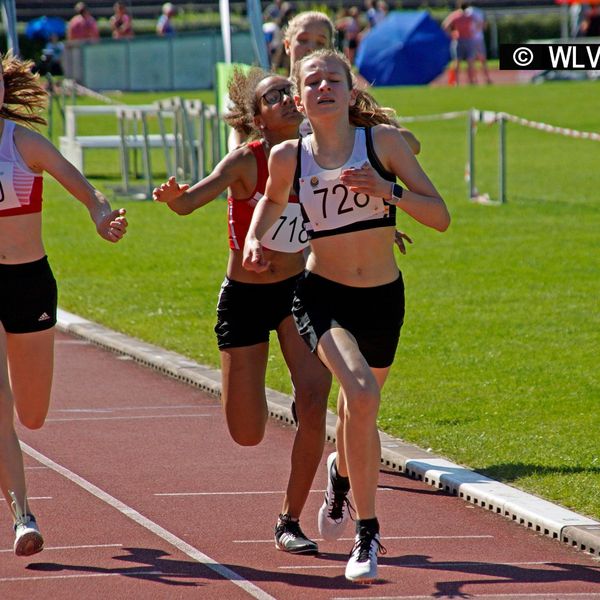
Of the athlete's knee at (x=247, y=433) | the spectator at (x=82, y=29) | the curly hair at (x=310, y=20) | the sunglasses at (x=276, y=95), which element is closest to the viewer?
the sunglasses at (x=276, y=95)

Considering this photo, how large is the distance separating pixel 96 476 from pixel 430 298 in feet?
21.8

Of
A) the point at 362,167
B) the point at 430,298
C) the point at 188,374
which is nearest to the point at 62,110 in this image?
the point at 430,298

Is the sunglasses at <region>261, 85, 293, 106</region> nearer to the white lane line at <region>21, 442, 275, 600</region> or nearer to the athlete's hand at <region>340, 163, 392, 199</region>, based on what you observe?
the athlete's hand at <region>340, 163, 392, 199</region>

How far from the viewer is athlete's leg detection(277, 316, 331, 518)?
21.4ft

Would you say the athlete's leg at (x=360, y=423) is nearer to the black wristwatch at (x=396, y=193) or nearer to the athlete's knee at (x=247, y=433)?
the black wristwatch at (x=396, y=193)

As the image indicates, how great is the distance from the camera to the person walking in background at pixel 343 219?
6074 millimetres

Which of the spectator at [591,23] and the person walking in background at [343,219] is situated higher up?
the person walking in background at [343,219]

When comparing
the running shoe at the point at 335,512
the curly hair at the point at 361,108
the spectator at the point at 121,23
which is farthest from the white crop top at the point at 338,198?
the spectator at the point at 121,23

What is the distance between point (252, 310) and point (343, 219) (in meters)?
1.08

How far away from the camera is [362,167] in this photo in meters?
5.99

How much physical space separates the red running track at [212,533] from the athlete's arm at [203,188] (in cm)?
145

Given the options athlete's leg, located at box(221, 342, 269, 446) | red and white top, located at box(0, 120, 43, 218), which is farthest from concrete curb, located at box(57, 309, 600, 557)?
red and white top, located at box(0, 120, 43, 218)

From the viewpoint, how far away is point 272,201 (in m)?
6.34

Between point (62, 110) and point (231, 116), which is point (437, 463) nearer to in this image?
point (231, 116)
